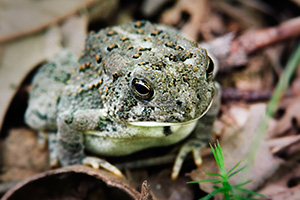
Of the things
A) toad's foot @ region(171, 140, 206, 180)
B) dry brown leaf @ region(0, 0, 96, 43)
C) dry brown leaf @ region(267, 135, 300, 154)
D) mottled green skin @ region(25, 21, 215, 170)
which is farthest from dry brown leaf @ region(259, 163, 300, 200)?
dry brown leaf @ region(0, 0, 96, 43)

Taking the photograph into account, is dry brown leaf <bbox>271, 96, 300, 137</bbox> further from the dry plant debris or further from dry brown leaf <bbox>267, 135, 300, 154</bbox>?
dry brown leaf <bbox>267, 135, 300, 154</bbox>

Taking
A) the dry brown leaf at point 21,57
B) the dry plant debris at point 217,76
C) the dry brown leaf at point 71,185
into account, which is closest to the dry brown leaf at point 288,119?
the dry plant debris at point 217,76

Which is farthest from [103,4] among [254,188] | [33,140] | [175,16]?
[254,188]

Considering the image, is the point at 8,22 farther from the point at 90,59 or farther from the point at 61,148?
the point at 61,148

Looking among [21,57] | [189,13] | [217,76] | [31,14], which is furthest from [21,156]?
[189,13]

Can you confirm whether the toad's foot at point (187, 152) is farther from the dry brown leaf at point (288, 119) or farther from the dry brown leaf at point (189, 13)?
the dry brown leaf at point (189, 13)

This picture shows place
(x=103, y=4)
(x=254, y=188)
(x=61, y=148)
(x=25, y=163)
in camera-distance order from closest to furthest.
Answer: (x=254, y=188)
(x=61, y=148)
(x=25, y=163)
(x=103, y=4)
